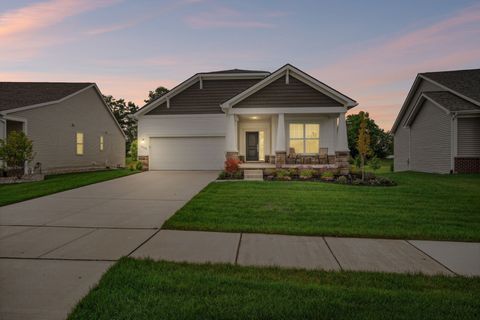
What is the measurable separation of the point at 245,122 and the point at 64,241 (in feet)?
46.0

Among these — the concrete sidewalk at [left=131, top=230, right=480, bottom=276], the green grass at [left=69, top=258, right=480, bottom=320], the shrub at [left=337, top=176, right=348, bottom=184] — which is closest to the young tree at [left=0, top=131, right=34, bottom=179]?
the concrete sidewalk at [left=131, top=230, right=480, bottom=276]

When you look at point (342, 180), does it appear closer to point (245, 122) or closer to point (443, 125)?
point (245, 122)

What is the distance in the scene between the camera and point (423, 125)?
736 inches

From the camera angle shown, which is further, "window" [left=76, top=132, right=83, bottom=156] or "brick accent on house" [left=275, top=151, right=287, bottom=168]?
"window" [left=76, top=132, right=83, bottom=156]

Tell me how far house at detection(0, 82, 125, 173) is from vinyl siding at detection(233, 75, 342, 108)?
11.7 meters

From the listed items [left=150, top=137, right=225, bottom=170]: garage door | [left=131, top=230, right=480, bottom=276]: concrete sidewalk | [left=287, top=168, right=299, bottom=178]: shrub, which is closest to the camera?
[left=131, top=230, right=480, bottom=276]: concrete sidewalk

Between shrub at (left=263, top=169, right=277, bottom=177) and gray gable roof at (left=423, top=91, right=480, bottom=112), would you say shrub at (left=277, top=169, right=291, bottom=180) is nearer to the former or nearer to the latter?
shrub at (left=263, top=169, right=277, bottom=177)

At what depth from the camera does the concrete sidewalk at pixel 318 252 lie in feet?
11.8

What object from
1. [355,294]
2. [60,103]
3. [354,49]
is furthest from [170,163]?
[355,294]

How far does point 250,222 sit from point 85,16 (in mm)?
15032

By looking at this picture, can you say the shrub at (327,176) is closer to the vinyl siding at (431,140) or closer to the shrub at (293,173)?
the shrub at (293,173)

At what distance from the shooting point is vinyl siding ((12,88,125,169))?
16.0m

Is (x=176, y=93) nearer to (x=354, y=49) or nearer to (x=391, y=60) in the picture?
(x=354, y=49)

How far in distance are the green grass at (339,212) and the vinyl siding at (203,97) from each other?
10.3 meters
